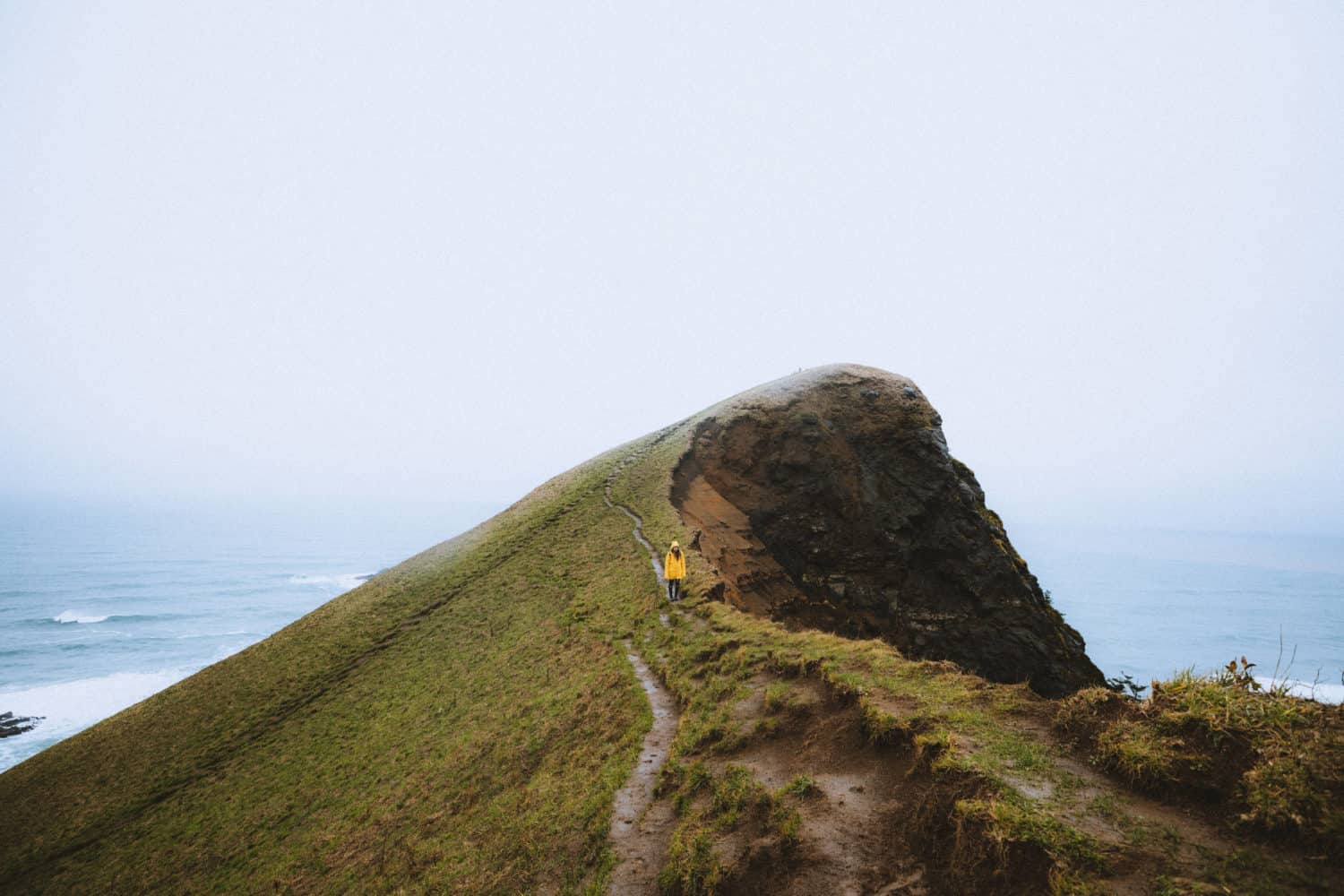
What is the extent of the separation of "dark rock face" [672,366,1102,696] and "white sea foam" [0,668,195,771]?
72.1m

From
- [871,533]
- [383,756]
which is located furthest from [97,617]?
[871,533]

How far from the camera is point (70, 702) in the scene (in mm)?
75938

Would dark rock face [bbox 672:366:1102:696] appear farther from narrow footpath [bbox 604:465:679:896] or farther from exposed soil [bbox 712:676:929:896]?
exposed soil [bbox 712:676:929:896]

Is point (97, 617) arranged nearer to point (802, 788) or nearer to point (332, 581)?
point (332, 581)

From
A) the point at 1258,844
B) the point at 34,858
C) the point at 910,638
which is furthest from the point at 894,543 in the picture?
the point at 34,858

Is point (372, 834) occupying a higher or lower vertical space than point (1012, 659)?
higher

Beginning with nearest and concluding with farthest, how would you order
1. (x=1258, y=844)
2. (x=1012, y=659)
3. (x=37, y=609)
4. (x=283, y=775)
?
(x=1258, y=844) < (x=283, y=775) < (x=1012, y=659) < (x=37, y=609)

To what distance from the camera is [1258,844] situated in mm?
6887

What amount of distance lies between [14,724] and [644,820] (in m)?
95.0

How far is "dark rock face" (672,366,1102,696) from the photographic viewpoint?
109 ft

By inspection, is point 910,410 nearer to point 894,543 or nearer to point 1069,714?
point 894,543

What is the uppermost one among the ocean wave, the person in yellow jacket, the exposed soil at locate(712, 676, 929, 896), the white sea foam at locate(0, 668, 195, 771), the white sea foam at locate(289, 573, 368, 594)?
the person in yellow jacket

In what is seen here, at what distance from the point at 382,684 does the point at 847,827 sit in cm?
2758

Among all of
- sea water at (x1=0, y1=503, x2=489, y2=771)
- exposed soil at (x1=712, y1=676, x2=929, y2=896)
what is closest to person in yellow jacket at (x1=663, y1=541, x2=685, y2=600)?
exposed soil at (x1=712, y1=676, x2=929, y2=896)
